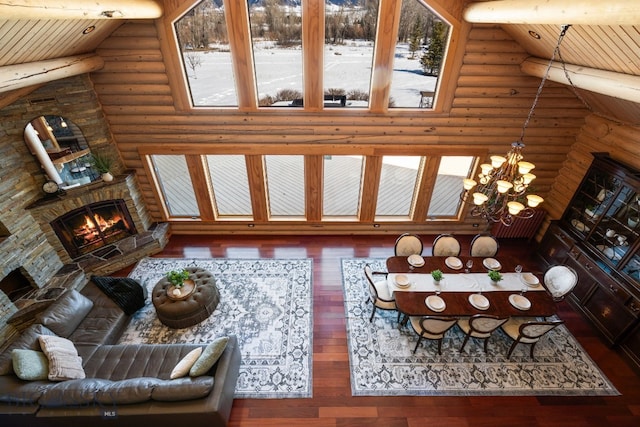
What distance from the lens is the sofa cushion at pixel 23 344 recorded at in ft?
10.7

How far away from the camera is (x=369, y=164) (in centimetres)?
576

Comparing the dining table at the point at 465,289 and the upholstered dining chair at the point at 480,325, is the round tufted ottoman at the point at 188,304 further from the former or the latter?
the upholstered dining chair at the point at 480,325

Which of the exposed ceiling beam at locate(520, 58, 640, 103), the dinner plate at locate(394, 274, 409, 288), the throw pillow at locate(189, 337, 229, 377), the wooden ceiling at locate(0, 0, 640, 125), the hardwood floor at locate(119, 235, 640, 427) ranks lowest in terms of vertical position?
the hardwood floor at locate(119, 235, 640, 427)

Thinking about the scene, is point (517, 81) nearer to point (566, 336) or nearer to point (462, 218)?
point (462, 218)

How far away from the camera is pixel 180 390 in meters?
3.06

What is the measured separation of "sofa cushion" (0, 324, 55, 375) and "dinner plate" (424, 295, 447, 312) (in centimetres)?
496

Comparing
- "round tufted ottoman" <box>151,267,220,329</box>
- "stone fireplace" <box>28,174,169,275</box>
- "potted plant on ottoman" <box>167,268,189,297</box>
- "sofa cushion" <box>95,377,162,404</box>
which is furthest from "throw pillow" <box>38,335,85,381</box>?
"stone fireplace" <box>28,174,169,275</box>

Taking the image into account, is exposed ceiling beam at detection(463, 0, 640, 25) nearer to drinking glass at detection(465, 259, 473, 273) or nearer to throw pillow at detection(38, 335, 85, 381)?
drinking glass at detection(465, 259, 473, 273)

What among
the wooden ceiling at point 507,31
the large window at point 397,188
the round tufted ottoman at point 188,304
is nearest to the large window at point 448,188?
the large window at point 397,188

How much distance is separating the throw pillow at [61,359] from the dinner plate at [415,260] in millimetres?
4638

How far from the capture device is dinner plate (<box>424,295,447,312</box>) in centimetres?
392

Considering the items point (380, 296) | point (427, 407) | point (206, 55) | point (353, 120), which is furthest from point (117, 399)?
point (353, 120)

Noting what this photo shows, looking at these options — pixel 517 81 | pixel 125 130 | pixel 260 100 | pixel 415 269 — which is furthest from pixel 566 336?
pixel 125 130

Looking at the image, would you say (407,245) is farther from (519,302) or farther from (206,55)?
(206,55)
